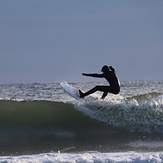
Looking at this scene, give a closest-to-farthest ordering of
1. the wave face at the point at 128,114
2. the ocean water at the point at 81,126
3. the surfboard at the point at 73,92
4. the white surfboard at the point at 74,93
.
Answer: the ocean water at the point at 81,126 < the wave face at the point at 128,114 < the white surfboard at the point at 74,93 < the surfboard at the point at 73,92

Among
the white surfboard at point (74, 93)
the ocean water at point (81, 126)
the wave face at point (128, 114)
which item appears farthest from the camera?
the white surfboard at point (74, 93)

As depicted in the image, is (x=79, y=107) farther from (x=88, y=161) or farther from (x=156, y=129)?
(x=88, y=161)

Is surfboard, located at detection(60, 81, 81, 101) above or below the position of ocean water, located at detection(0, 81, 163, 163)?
above

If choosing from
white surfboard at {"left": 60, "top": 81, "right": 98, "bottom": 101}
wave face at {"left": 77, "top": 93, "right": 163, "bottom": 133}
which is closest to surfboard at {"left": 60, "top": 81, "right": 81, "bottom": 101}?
white surfboard at {"left": 60, "top": 81, "right": 98, "bottom": 101}

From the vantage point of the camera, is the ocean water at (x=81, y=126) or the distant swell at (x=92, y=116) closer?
Answer: the ocean water at (x=81, y=126)

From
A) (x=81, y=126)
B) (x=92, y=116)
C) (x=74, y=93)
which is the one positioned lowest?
(x=81, y=126)

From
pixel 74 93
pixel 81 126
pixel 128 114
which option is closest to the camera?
pixel 81 126

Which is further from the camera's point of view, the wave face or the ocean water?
the wave face

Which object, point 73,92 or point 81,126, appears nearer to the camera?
point 81,126

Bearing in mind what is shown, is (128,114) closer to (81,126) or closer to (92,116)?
(92,116)

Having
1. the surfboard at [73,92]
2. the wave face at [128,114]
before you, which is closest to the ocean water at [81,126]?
the wave face at [128,114]

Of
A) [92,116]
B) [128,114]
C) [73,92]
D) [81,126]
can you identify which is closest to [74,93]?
[73,92]

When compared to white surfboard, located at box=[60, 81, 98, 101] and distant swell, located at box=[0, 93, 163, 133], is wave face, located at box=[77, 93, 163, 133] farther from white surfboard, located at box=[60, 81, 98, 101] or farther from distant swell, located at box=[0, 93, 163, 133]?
white surfboard, located at box=[60, 81, 98, 101]

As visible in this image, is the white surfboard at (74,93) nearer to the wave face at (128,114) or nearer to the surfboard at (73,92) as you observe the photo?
the surfboard at (73,92)
